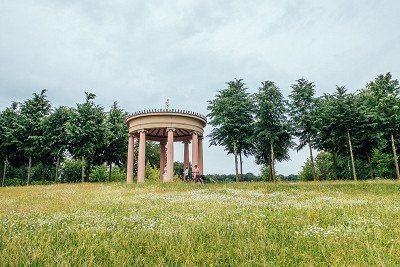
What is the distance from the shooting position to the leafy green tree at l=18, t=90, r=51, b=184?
40.3 metres

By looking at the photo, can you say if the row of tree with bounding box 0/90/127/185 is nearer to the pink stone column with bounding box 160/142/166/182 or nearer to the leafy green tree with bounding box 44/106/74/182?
the leafy green tree with bounding box 44/106/74/182

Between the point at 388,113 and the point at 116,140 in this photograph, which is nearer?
the point at 388,113

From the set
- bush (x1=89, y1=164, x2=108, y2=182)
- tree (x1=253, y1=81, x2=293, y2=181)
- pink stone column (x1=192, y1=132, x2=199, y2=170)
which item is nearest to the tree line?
pink stone column (x1=192, y1=132, x2=199, y2=170)

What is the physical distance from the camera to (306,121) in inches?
1489

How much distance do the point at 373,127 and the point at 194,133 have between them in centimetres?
2146

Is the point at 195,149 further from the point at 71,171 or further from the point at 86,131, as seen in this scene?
the point at 71,171

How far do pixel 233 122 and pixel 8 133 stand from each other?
29.8 metres

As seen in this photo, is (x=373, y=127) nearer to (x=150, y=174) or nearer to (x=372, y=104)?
(x=372, y=104)

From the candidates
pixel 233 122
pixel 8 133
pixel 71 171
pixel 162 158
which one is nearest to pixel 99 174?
pixel 71 171

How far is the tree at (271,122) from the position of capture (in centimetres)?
3662

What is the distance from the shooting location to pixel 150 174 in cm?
6469

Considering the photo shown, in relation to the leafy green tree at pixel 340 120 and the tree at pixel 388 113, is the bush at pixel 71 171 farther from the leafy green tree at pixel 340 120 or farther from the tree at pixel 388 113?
the tree at pixel 388 113

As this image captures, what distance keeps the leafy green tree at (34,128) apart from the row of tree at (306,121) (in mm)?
23007

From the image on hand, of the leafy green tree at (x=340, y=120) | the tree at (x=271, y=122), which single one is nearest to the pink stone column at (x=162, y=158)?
the tree at (x=271, y=122)
